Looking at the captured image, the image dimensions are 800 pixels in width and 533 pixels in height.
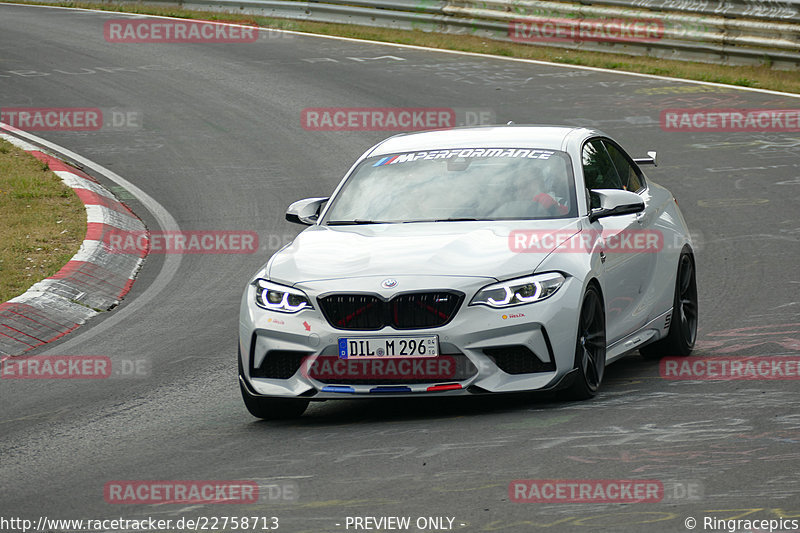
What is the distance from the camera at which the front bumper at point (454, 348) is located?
23.6ft

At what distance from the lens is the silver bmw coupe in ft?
23.6

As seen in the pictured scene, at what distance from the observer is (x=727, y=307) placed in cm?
1064

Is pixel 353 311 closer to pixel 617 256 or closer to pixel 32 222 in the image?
pixel 617 256

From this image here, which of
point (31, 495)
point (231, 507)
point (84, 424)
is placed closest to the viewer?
point (231, 507)

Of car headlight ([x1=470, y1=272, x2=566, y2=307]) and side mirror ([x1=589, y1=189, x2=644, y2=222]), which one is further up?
side mirror ([x1=589, y1=189, x2=644, y2=222])

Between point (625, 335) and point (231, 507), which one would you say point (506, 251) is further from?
point (231, 507)

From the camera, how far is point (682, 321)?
30.6ft

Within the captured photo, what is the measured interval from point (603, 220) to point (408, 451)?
8.39ft

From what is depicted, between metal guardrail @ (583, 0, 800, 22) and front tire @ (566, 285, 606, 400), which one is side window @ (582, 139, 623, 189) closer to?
front tire @ (566, 285, 606, 400)

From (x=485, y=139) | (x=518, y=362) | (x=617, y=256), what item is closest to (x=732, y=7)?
(x=485, y=139)

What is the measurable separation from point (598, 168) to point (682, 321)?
1270 mm

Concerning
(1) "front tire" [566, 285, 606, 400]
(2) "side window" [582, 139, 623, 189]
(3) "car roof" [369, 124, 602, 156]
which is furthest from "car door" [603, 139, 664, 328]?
(1) "front tire" [566, 285, 606, 400]

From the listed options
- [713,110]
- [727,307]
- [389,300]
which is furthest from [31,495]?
[713,110]

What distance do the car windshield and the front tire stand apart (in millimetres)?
710
